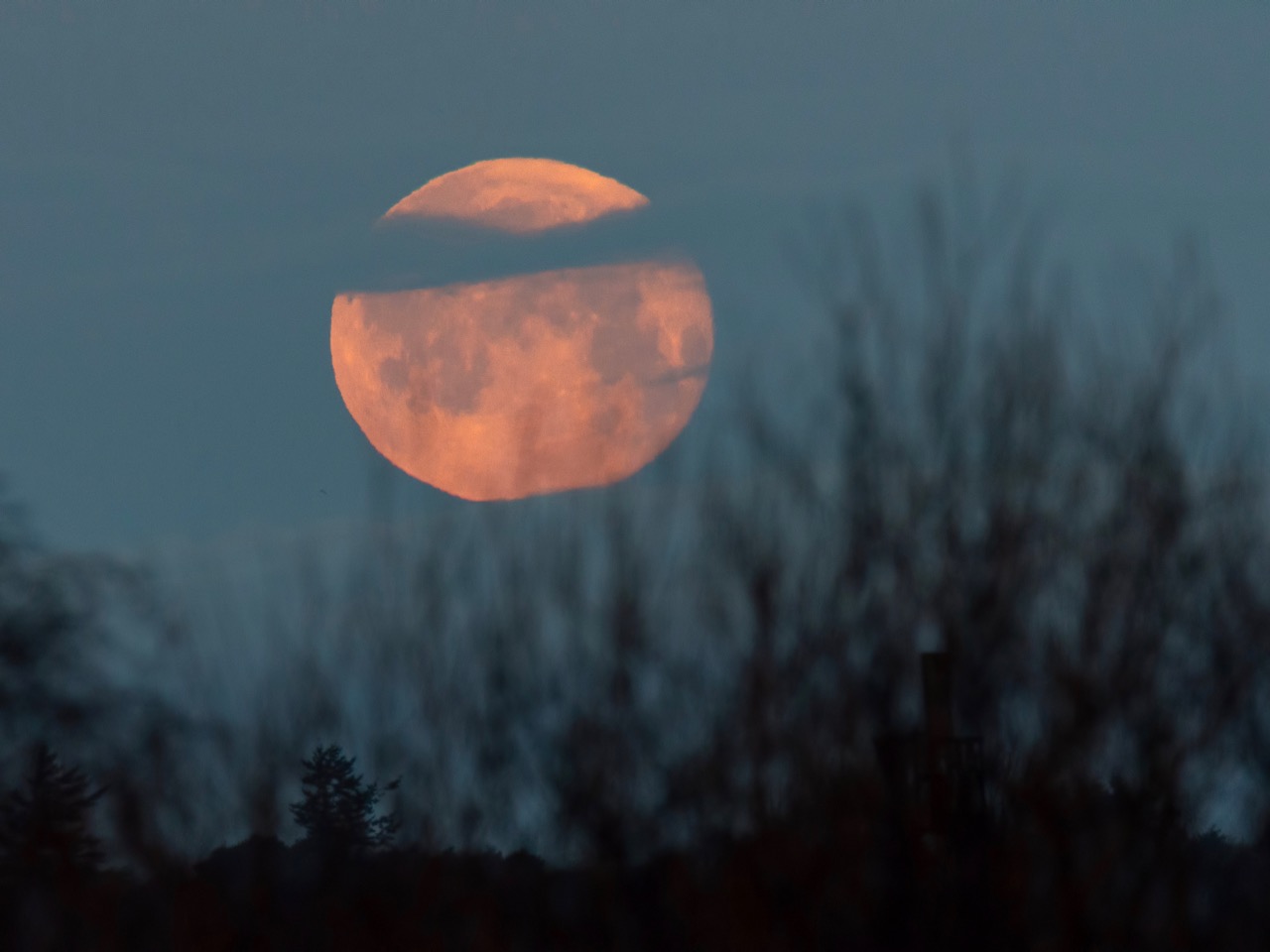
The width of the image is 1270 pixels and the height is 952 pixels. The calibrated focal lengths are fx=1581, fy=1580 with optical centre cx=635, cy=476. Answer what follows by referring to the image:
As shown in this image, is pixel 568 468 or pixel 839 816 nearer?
pixel 839 816

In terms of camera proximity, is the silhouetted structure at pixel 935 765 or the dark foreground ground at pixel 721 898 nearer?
the dark foreground ground at pixel 721 898

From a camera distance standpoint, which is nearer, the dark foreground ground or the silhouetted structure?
the dark foreground ground

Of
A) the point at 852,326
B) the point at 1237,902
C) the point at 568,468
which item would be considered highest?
the point at 852,326

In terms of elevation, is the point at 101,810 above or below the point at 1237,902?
above

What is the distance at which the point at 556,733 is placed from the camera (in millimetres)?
6047

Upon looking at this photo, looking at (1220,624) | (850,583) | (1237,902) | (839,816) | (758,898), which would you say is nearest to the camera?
(758,898)

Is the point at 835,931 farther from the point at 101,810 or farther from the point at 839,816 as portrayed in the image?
the point at 101,810

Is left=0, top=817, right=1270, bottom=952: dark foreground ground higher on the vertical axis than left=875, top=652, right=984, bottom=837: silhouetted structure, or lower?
lower

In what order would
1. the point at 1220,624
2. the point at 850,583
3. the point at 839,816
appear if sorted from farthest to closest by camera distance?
the point at 1220,624, the point at 850,583, the point at 839,816

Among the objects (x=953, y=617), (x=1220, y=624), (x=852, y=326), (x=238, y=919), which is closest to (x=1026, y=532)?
(x=953, y=617)

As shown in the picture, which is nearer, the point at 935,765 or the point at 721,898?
the point at 721,898

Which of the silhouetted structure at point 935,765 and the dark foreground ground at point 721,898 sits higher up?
the silhouetted structure at point 935,765

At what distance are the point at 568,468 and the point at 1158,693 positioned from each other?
249 centimetres

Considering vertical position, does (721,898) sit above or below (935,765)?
below
